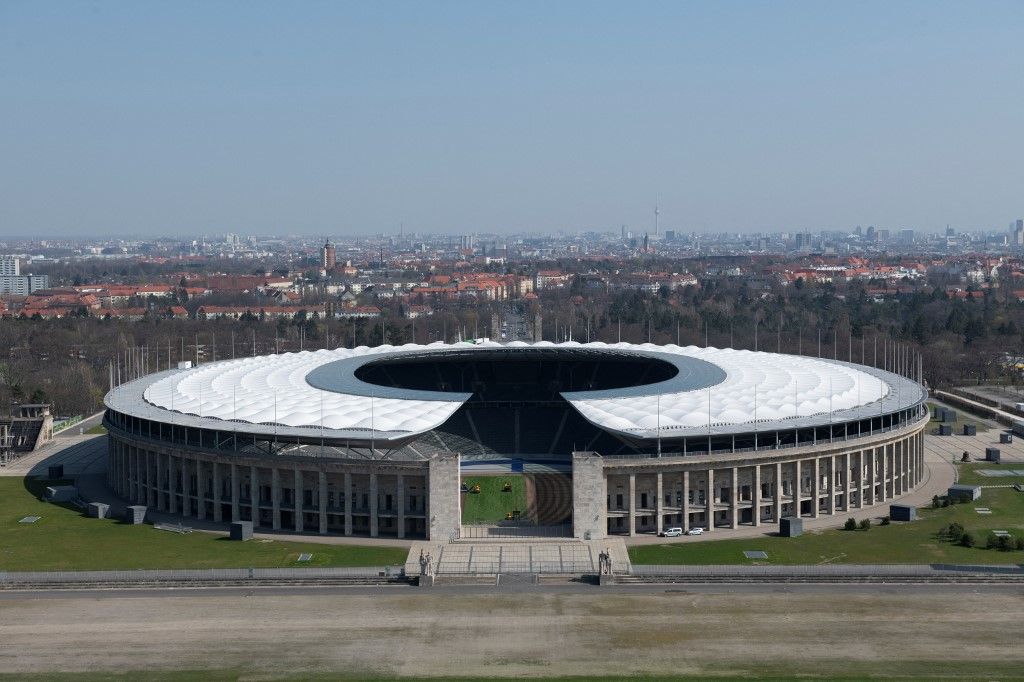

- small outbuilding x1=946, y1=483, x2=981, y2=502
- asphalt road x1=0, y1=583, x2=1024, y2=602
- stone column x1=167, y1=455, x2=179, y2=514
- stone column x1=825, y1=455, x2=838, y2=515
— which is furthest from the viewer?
small outbuilding x1=946, y1=483, x2=981, y2=502

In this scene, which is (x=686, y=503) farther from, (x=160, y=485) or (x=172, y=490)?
(x=160, y=485)

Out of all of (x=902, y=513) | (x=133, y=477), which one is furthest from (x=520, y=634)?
(x=133, y=477)

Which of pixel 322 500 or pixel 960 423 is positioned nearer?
pixel 322 500

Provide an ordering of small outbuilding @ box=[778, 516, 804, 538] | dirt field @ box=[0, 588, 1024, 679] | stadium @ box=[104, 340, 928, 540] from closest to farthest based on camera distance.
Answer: dirt field @ box=[0, 588, 1024, 679], small outbuilding @ box=[778, 516, 804, 538], stadium @ box=[104, 340, 928, 540]

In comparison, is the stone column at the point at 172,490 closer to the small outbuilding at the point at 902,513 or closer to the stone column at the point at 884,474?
the small outbuilding at the point at 902,513

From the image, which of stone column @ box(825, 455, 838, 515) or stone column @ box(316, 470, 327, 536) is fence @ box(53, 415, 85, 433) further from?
stone column @ box(825, 455, 838, 515)

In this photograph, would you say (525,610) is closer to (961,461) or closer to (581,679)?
(581,679)

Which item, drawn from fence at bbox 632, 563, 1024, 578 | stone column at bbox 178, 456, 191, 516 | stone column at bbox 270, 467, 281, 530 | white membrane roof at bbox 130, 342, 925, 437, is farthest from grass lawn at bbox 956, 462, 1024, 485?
stone column at bbox 178, 456, 191, 516
